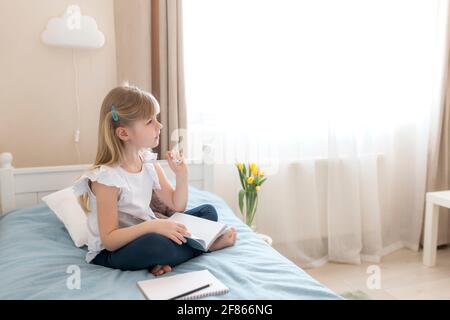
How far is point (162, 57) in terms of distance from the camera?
7.07 ft

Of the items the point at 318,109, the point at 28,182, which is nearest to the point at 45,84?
the point at 28,182

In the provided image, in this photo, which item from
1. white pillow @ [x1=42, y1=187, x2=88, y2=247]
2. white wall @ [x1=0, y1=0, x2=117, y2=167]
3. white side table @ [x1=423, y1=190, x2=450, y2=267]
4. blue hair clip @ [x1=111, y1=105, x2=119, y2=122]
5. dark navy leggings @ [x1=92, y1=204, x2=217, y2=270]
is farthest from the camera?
white side table @ [x1=423, y1=190, x2=450, y2=267]

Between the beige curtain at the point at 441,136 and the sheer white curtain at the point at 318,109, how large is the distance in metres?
0.06

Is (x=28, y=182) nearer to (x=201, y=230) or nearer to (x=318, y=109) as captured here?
(x=201, y=230)

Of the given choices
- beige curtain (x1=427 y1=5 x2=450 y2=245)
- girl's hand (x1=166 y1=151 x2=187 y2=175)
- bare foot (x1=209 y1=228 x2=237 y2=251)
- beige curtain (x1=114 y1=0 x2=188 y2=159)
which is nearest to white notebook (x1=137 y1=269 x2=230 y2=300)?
bare foot (x1=209 y1=228 x2=237 y2=251)

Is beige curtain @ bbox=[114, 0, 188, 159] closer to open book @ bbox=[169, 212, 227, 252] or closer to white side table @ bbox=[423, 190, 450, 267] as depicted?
open book @ bbox=[169, 212, 227, 252]

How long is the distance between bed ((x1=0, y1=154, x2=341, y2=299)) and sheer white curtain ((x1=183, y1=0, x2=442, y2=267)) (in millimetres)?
888

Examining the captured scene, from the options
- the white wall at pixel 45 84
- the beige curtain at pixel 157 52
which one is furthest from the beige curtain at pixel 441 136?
the white wall at pixel 45 84

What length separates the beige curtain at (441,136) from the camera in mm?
2752

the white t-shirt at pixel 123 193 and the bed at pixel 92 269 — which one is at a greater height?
the white t-shirt at pixel 123 193

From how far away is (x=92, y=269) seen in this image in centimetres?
127

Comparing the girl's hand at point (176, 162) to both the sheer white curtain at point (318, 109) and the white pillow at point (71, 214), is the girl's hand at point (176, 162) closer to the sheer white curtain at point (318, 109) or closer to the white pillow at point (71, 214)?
the white pillow at point (71, 214)

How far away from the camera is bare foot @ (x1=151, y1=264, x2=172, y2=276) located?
1.23 metres

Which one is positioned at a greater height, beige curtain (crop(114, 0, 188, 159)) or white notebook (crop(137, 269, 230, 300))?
beige curtain (crop(114, 0, 188, 159))
